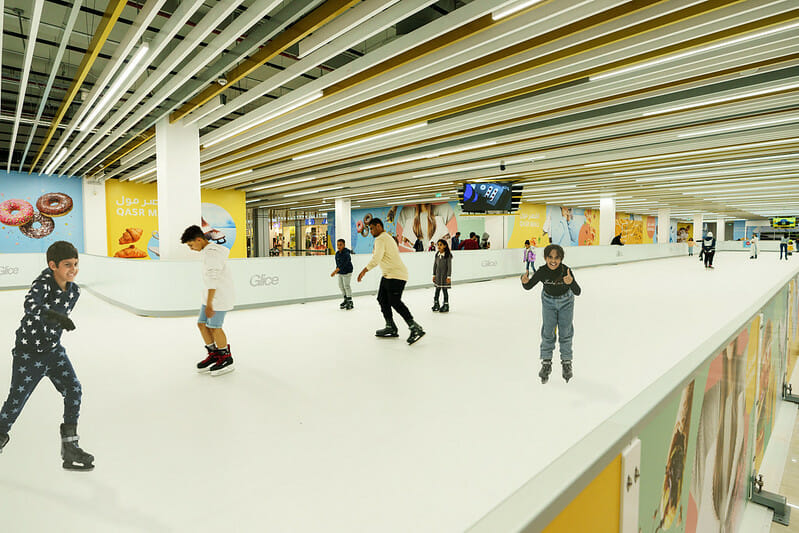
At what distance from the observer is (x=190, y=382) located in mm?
3926

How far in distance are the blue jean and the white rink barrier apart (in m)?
5.98

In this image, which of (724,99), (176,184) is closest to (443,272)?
(724,99)

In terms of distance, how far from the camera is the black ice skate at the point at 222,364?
13.5 feet

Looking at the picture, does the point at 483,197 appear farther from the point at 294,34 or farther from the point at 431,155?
the point at 294,34

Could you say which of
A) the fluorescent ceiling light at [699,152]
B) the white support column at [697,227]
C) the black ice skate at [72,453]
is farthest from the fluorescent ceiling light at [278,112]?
the white support column at [697,227]

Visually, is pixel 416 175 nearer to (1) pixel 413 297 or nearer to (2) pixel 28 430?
(1) pixel 413 297

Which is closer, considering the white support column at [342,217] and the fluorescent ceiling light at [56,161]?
the fluorescent ceiling light at [56,161]

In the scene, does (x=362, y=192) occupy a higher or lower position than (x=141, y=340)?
higher

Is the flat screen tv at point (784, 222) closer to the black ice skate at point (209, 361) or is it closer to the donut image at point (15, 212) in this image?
the black ice skate at point (209, 361)

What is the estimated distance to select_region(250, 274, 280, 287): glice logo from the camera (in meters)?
8.18

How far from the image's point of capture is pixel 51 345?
2.34 metres

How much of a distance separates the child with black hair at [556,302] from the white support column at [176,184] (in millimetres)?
7202

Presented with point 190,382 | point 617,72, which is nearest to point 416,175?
point 617,72

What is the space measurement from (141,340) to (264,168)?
9.31 metres
